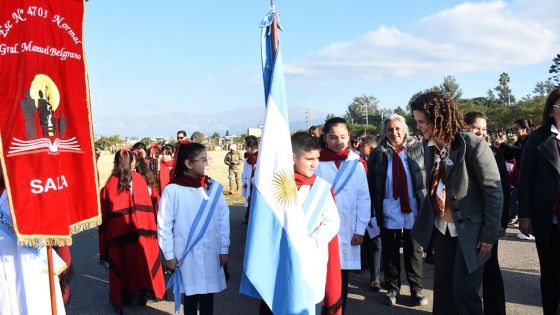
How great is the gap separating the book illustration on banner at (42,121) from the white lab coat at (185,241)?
1109 mm

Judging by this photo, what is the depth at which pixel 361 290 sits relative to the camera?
5727mm

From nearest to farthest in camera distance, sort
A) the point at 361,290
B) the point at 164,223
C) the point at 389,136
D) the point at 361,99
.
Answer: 1. the point at 164,223
2. the point at 389,136
3. the point at 361,290
4. the point at 361,99

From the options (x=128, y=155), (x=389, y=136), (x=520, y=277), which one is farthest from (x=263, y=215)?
(x=520, y=277)

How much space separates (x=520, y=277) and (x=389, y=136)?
2708mm

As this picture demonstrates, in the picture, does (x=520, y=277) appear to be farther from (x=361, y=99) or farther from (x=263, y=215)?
(x=361, y=99)

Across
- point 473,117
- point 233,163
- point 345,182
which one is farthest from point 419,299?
point 233,163

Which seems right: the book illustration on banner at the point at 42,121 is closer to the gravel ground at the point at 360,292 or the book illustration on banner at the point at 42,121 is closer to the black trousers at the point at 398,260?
the gravel ground at the point at 360,292

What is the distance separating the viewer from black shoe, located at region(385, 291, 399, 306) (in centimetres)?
515

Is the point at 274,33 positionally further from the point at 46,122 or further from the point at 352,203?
the point at 352,203

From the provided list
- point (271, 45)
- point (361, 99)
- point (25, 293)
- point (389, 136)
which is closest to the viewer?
point (25, 293)

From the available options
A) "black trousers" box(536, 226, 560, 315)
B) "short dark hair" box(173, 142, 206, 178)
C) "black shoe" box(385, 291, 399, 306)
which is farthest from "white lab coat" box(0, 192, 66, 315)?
"black trousers" box(536, 226, 560, 315)

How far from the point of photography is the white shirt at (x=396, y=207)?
5.27 m

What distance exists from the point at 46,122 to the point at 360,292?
167 inches

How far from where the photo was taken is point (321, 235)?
3.28 meters
